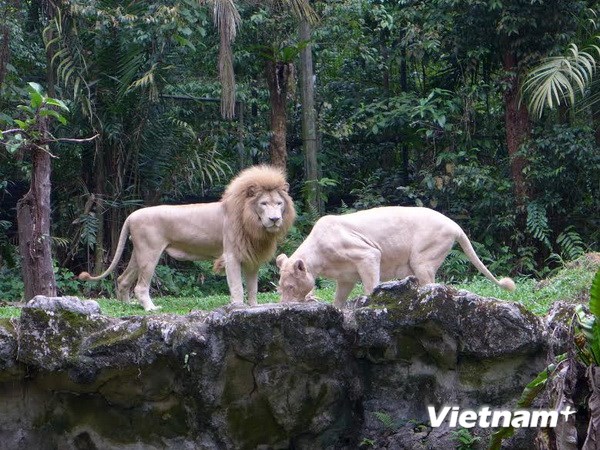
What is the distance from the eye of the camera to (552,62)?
13180mm

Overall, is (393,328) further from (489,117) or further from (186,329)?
(489,117)

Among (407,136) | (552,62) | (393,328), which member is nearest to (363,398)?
(393,328)

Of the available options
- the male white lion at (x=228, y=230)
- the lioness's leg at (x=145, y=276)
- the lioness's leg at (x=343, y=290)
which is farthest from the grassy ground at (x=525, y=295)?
the lioness's leg at (x=343, y=290)

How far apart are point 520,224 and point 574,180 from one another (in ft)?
3.08

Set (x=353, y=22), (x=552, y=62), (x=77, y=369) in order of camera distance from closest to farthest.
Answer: (x=77, y=369), (x=552, y=62), (x=353, y=22)

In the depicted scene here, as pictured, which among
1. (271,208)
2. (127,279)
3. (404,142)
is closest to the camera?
(271,208)

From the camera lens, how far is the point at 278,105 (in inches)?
568

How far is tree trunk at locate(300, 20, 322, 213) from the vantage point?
47.3 ft

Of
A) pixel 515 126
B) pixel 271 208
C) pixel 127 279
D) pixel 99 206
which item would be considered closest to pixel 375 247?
pixel 271 208

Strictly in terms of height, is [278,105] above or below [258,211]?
above

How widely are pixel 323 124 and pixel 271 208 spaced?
573 centimetres

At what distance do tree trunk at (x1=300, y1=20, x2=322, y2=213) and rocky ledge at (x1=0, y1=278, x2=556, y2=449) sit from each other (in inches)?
318

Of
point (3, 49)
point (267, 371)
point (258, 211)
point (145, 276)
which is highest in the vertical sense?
point (3, 49)

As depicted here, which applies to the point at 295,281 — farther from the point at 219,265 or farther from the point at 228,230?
the point at 219,265
